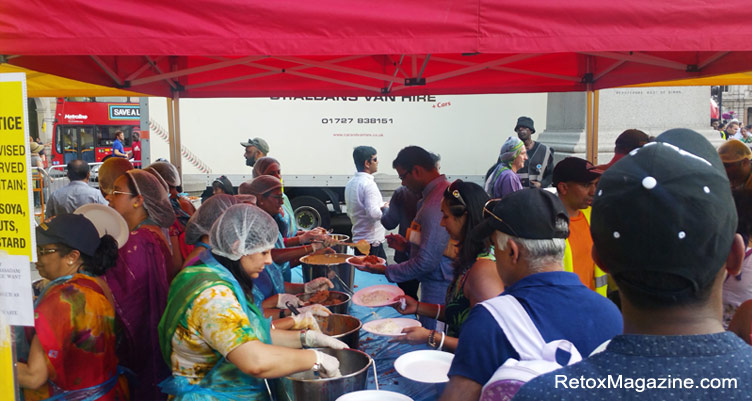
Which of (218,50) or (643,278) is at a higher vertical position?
(218,50)

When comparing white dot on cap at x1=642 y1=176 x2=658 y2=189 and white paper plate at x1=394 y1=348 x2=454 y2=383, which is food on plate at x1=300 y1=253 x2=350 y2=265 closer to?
white paper plate at x1=394 y1=348 x2=454 y2=383

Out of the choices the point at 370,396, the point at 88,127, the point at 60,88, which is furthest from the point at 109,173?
the point at 88,127

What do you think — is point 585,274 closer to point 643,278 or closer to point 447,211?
point 447,211

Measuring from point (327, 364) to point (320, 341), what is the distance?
0.28 metres

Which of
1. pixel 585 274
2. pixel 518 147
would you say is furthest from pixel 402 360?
pixel 518 147

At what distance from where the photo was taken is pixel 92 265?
8.09ft

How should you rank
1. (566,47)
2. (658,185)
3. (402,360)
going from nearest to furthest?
(658,185) → (566,47) → (402,360)

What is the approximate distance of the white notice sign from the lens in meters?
1.74

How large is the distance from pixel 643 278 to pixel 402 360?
5.37 feet

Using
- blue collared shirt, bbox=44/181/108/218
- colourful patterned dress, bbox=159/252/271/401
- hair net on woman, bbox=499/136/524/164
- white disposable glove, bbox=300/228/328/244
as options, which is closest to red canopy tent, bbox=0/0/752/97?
colourful patterned dress, bbox=159/252/271/401

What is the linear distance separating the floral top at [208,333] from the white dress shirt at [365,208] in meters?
3.48

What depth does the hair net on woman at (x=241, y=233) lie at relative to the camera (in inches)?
84.5

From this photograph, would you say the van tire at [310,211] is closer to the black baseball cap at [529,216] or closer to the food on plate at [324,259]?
the food on plate at [324,259]

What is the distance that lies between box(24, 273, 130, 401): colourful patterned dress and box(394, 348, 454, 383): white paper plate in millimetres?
1248
